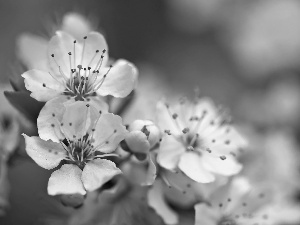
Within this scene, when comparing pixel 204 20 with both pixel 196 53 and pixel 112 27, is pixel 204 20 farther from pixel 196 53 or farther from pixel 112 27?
pixel 112 27

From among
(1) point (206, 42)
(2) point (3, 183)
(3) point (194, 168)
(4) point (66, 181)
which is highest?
(3) point (194, 168)

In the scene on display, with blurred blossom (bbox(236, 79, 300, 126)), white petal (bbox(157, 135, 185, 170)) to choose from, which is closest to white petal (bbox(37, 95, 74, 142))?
white petal (bbox(157, 135, 185, 170))

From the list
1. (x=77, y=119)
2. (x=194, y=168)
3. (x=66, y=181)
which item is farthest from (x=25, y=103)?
(x=194, y=168)

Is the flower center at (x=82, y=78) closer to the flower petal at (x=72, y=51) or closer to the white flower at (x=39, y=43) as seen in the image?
the flower petal at (x=72, y=51)

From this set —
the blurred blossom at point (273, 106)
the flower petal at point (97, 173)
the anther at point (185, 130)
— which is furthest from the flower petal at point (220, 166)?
the blurred blossom at point (273, 106)

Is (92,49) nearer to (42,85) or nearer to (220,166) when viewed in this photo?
(42,85)

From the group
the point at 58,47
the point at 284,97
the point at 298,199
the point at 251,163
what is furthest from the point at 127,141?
the point at 284,97
